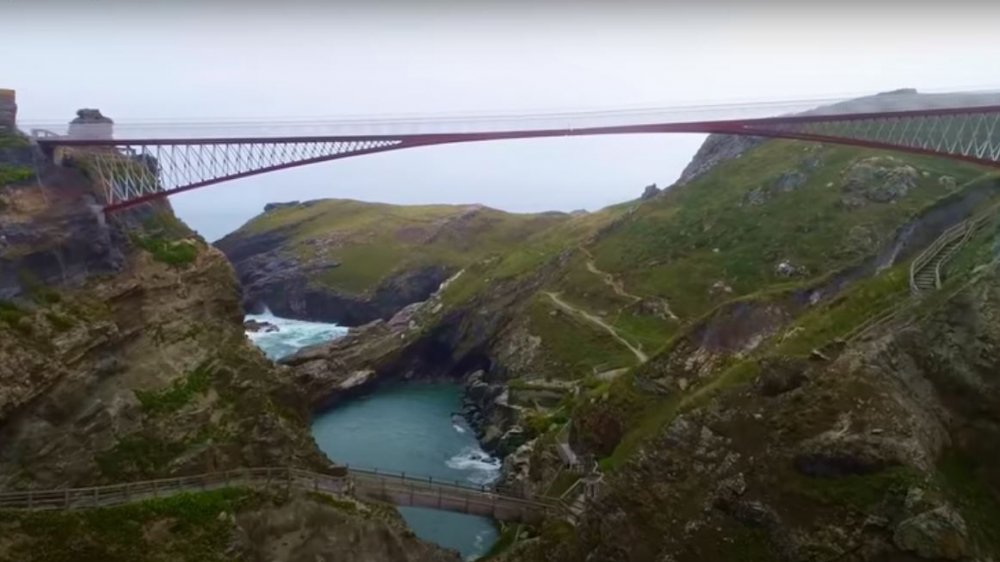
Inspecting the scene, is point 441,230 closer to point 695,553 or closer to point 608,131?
point 608,131

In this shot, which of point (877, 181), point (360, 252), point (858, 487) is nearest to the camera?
point (858, 487)

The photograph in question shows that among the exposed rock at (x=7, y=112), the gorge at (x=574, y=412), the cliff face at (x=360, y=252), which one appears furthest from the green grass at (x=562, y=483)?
the cliff face at (x=360, y=252)

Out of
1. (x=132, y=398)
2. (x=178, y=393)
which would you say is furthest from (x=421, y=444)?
(x=132, y=398)

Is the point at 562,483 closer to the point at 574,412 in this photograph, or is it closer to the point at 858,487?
the point at 574,412

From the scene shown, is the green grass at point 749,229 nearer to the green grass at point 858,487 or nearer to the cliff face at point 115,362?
the green grass at point 858,487

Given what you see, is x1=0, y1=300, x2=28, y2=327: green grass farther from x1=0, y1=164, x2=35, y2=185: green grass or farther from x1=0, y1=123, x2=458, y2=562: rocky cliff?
x1=0, y1=164, x2=35, y2=185: green grass
